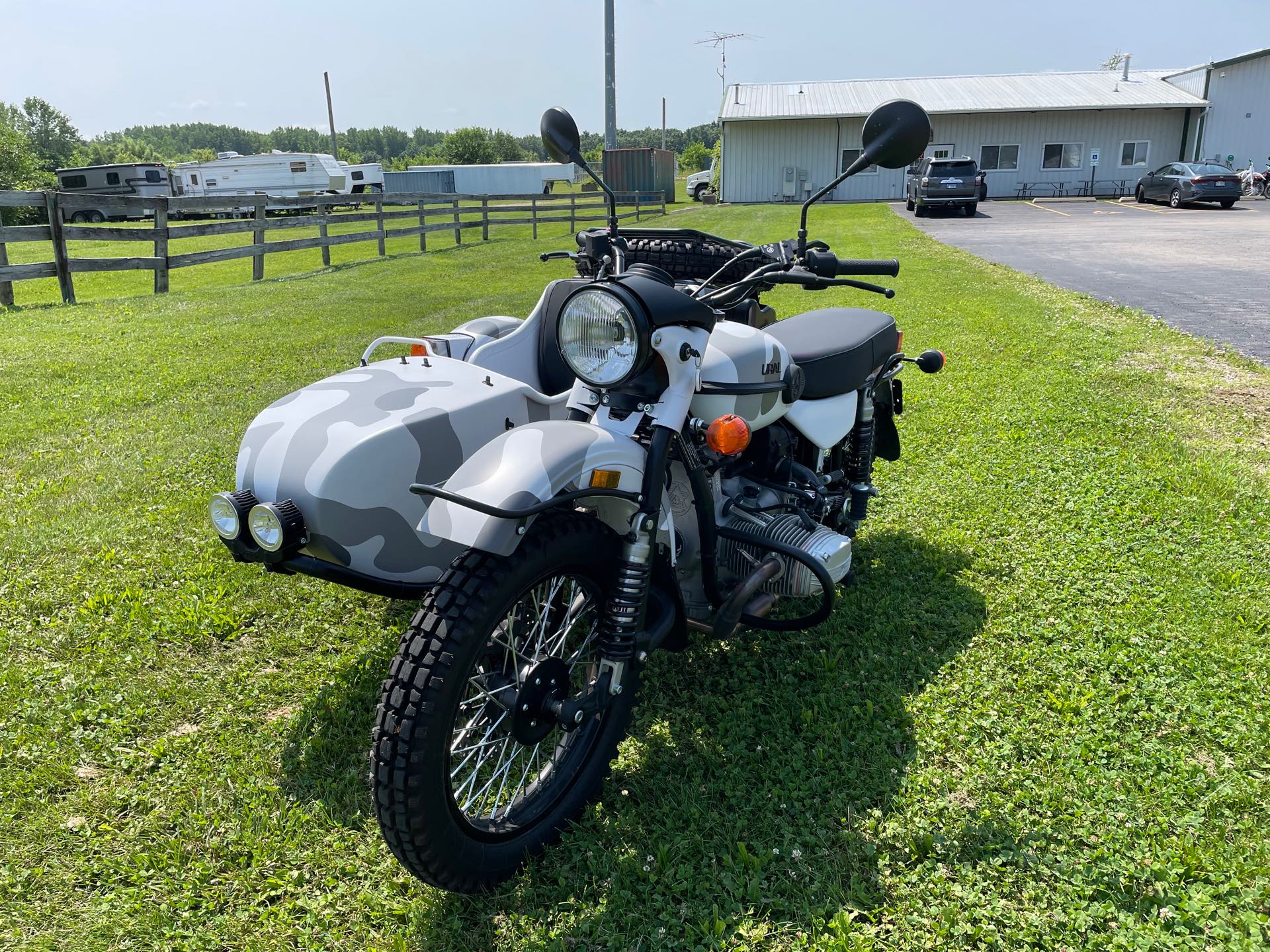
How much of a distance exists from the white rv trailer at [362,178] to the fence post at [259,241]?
103 ft

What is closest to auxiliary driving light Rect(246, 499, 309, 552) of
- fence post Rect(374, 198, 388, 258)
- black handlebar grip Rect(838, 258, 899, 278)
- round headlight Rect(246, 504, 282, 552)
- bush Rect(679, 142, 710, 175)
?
round headlight Rect(246, 504, 282, 552)

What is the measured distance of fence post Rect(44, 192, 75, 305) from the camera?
34.4 ft

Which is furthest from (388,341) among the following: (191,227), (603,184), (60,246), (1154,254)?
(1154,254)

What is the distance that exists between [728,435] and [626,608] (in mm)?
541

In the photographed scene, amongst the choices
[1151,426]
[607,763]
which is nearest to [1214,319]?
[1151,426]

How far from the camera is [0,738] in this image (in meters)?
2.75

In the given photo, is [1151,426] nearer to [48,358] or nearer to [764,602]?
[764,602]

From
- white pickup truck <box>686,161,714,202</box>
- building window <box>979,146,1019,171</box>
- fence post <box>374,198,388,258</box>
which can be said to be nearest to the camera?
fence post <box>374,198,388,258</box>

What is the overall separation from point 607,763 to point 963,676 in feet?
4.47

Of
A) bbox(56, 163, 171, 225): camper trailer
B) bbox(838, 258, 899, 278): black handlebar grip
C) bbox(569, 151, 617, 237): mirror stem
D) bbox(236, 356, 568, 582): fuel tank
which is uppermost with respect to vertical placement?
bbox(56, 163, 171, 225): camper trailer

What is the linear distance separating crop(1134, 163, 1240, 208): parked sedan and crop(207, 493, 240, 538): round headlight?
98.9ft

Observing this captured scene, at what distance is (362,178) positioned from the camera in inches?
1790

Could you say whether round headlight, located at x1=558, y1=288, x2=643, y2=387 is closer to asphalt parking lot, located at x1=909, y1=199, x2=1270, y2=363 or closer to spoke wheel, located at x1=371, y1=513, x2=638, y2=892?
spoke wheel, located at x1=371, y1=513, x2=638, y2=892

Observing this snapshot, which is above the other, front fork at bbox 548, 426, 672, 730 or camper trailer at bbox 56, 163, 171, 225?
camper trailer at bbox 56, 163, 171, 225
